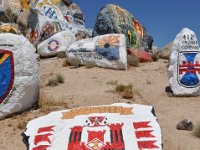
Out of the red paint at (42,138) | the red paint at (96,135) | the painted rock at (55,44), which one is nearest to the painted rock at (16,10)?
the painted rock at (55,44)

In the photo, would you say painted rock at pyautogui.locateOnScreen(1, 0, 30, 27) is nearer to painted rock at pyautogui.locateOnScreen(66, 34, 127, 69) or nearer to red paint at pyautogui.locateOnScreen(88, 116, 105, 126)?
painted rock at pyautogui.locateOnScreen(66, 34, 127, 69)

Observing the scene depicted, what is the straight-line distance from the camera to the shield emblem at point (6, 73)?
325 inches

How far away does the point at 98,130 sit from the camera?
6.33 metres

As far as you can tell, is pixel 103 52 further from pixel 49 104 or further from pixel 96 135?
pixel 96 135

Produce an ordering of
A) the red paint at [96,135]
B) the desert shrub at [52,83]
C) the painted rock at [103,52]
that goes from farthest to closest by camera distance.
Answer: the painted rock at [103,52]
the desert shrub at [52,83]
the red paint at [96,135]

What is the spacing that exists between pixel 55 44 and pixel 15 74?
1049 cm

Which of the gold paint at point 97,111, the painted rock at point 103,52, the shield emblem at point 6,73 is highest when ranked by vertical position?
the painted rock at point 103,52

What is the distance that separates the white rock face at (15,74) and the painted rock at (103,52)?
6526 millimetres

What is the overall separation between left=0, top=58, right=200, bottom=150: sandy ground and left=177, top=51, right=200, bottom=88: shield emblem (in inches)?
16.6

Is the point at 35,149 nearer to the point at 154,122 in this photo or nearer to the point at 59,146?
the point at 59,146

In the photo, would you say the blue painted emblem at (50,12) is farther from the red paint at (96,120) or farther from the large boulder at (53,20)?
the red paint at (96,120)

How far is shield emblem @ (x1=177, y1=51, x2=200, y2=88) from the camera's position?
1073 centimetres

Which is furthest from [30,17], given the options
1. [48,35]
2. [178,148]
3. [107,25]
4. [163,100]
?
[178,148]

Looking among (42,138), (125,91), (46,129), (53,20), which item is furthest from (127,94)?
→ (53,20)
